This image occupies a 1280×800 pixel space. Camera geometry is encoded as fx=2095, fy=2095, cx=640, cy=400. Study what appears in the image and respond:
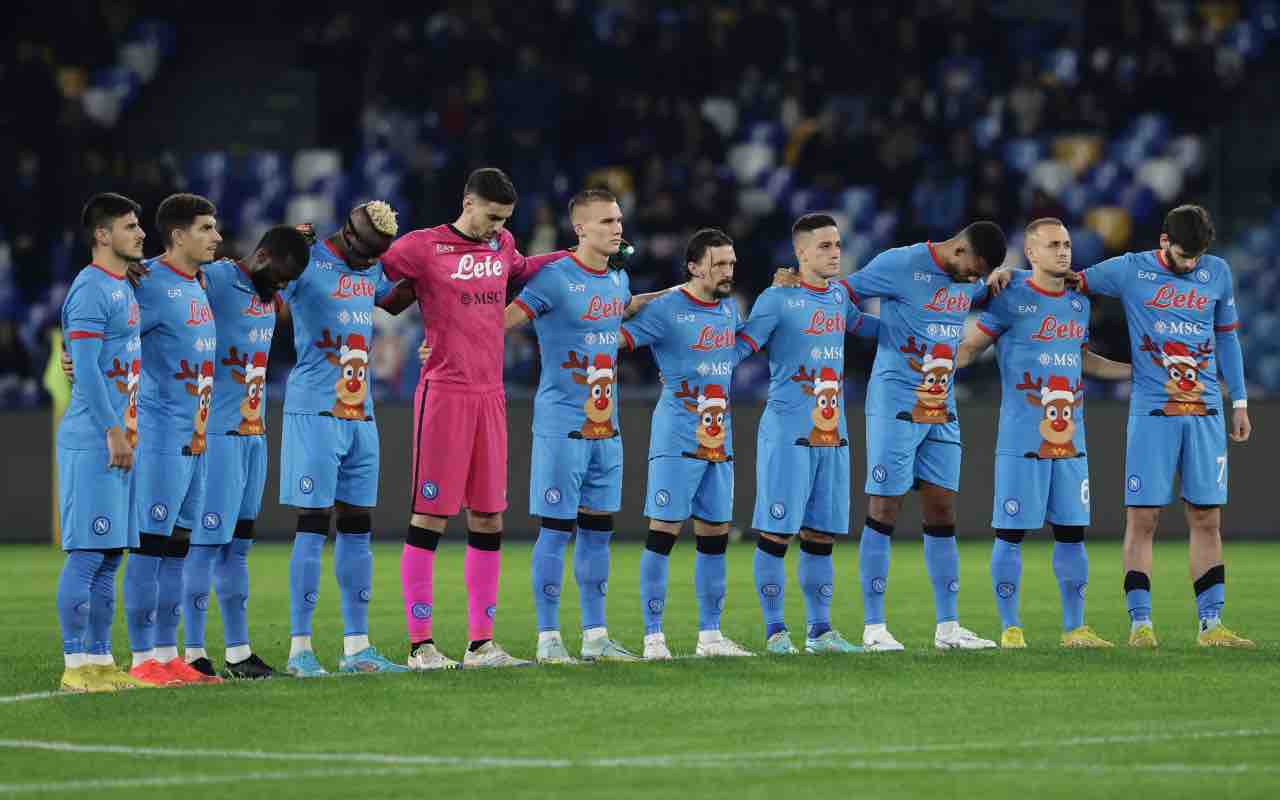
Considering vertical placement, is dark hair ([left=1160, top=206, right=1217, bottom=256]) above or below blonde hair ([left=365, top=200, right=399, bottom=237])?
above

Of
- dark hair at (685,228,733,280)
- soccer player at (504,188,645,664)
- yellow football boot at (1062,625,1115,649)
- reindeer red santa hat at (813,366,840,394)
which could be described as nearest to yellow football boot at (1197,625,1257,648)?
yellow football boot at (1062,625,1115,649)

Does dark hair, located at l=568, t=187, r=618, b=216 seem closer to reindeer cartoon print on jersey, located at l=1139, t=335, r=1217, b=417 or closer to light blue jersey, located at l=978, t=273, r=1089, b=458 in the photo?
light blue jersey, located at l=978, t=273, r=1089, b=458

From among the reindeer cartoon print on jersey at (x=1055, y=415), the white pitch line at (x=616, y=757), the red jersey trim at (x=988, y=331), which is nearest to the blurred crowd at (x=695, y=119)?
the red jersey trim at (x=988, y=331)

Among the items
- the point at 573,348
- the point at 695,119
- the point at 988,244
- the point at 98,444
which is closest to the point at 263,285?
the point at 98,444

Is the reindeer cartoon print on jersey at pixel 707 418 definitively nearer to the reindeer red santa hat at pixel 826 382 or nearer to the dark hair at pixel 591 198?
the reindeer red santa hat at pixel 826 382

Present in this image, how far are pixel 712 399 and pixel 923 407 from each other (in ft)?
3.89

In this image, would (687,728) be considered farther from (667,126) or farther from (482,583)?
(667,126)

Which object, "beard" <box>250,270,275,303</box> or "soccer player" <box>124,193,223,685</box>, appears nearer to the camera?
"soccer player" <box>124,193,223,685</box>

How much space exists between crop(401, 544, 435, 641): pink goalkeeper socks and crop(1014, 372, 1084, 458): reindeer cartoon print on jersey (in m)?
3.33

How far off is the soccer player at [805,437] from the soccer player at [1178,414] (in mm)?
1588

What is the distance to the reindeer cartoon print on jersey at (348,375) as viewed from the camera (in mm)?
10305

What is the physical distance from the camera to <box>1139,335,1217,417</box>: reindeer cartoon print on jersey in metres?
11.2

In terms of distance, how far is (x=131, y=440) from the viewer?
9617mm

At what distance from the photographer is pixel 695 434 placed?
35.9ft
